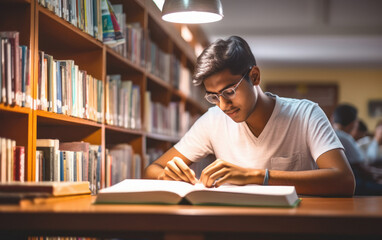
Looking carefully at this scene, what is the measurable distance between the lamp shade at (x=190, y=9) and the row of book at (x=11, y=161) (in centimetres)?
80

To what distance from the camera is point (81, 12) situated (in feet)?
7.30

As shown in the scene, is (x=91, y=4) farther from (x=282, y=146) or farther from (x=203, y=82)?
(x=282, y=146)

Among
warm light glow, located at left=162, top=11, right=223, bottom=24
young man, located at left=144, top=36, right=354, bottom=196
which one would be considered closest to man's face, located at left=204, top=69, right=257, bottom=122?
young man, located at left=144, top=36, right=354, bottom=196

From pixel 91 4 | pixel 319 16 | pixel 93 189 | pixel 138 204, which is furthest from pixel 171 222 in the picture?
pixel 319 16

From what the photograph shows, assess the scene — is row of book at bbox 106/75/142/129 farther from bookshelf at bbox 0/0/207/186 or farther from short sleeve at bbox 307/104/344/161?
short sleeve at bbox 307/104/344/161

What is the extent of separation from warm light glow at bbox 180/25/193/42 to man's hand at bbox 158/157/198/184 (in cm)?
315

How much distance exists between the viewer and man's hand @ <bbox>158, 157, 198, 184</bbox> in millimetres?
1600

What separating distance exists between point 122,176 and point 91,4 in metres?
1.08

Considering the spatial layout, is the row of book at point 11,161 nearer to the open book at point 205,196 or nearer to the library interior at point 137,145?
the library interior at point 137,145

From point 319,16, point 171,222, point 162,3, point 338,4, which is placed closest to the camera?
point 171,222

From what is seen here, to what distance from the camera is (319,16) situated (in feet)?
20.3

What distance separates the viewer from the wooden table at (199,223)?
3.31ft

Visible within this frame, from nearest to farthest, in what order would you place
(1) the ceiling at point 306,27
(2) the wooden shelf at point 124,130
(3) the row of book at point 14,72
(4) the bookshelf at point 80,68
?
(3) the row of book at point 14,72, (4) the bookshelf at point 80,68, (2) the wooden shelf at point 124,130, (1) the ceiling at point 306,27

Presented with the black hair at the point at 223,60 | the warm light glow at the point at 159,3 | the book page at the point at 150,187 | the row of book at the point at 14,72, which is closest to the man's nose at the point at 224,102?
the black hair at the point at 223,60
